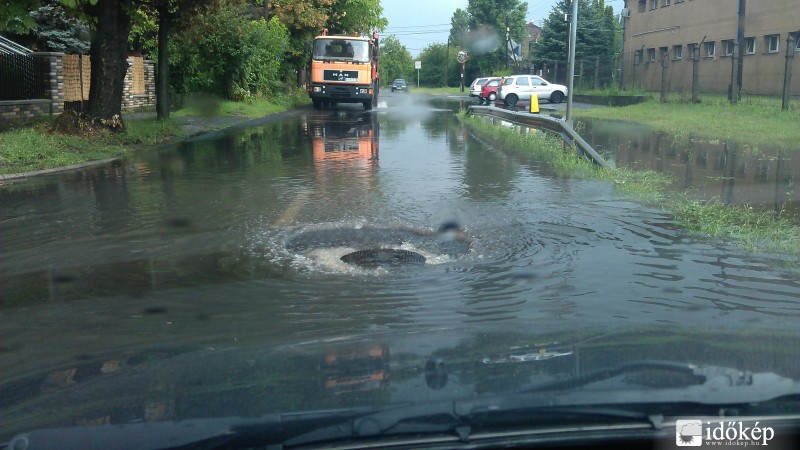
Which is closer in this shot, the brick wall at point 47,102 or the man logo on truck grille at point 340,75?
the brick wall at point 47,102

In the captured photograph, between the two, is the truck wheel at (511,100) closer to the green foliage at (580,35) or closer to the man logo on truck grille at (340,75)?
the man logo on truck grille at (340,75)

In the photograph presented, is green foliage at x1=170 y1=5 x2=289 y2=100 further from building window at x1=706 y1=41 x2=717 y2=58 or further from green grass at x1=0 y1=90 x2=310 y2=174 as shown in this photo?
building window at x1=706 y1=41 x2=717 y2=58

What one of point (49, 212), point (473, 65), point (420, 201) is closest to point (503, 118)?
point (420, 201)

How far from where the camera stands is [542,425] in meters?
2.64

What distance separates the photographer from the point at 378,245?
868 centimetres

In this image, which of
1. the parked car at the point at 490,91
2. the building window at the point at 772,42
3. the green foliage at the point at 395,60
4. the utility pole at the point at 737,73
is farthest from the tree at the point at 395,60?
the utility pole at the point at 737,73

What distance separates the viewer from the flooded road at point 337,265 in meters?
5.87

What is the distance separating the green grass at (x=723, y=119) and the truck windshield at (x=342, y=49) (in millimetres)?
10675

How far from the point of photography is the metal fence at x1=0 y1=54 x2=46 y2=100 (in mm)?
21812

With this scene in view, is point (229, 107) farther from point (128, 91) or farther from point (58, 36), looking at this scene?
point (58, 36)

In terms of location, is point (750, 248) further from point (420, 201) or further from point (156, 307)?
point (156, 307)

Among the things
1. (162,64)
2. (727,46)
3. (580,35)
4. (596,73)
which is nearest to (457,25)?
(580,35)

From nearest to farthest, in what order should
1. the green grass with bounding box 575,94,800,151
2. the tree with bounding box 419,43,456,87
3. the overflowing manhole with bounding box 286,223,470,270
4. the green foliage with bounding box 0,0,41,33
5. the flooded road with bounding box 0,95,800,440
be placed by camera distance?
1. the flooded road with bounding box 0,95,800,440
2. the overflowing manhole with bounding box 286,223,470,270
3. the green foliage with bounding box 0,0,41,33
4. the green grass with bounding box 575,94,800,151
5. the tree with bounding box 419,43,456,87

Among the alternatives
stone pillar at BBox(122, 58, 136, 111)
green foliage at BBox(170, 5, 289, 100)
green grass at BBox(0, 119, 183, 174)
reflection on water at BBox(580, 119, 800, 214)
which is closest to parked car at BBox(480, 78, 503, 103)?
green foliage at BBox(170, 5, 289, 100)
